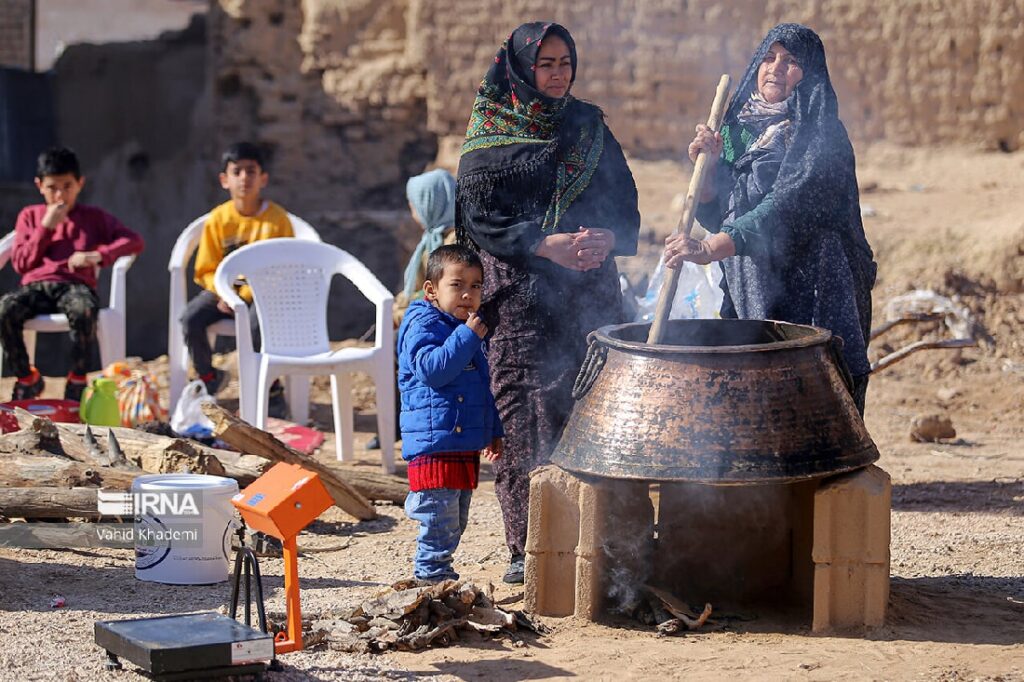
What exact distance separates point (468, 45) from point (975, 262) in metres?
4.53

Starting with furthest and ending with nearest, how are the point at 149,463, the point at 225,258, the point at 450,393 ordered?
the point at 225,258 < the point at 149,463 < the point at 450,393

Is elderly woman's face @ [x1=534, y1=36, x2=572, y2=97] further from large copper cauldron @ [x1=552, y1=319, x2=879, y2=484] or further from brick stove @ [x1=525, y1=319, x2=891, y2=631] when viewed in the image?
large copper cauldron @ [x1=552, y1=319, x2=879, y2=484]

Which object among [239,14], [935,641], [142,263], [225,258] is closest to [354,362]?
[225,258]

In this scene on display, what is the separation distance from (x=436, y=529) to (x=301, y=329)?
3.36 metres

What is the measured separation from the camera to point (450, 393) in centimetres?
453

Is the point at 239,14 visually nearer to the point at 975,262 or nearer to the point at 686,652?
the point at 975,262

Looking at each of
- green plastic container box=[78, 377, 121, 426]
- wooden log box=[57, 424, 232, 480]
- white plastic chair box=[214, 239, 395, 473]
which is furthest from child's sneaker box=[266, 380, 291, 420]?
wooden log box=[57, 424, 232, 480]

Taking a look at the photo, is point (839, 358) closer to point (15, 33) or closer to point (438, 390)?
point (438, 390)

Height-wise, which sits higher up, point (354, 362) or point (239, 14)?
point (239, 14)

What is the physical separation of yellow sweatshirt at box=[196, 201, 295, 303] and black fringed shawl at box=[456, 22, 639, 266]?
3506 millimetres

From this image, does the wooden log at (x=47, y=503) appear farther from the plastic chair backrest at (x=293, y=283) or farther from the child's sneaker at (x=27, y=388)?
the child's sneaker at (x=27, y=388)

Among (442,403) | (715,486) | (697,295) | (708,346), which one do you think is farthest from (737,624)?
(697,295)

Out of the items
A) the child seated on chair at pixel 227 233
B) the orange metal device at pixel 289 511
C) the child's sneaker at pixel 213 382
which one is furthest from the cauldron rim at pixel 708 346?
the child's sneaker at pixel 213 382

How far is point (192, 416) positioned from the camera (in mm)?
7559
